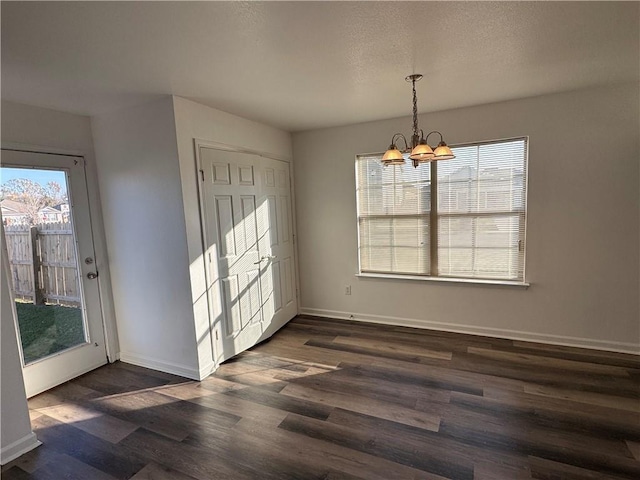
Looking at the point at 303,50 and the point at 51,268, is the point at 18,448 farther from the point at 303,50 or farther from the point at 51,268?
the point at 303,50

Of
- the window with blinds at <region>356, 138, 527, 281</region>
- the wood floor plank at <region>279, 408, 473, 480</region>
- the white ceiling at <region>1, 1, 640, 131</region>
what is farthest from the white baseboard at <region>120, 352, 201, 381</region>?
the white ceiling at <region>1, 1, 640, 131</region>

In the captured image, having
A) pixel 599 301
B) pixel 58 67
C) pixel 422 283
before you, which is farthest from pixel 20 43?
pixel 599 301

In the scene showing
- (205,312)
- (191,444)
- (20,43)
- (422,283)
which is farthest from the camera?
(422,283)

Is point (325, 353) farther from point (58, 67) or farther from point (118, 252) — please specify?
point (58, 67)

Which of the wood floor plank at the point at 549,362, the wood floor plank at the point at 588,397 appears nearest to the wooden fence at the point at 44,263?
the wood floor plank at the point at 549,362

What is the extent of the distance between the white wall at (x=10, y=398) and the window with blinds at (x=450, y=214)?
3222 mm

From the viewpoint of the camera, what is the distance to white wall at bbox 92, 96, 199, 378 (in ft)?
9.10

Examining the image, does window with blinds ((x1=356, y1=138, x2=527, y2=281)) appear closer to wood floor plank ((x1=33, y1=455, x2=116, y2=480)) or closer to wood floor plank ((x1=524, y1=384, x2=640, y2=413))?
wood floor plank ((x1=524, y1=384, x2=640, y2=413))

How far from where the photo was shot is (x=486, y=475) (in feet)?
5.85

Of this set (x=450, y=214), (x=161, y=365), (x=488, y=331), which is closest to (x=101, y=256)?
(x=161, y=365)

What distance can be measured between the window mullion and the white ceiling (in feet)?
2.92

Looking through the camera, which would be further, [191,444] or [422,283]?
[422,283]

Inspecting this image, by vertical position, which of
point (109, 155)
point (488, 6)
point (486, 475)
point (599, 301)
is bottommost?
point (486, 475)

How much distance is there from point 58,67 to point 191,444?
2511 millimetres
